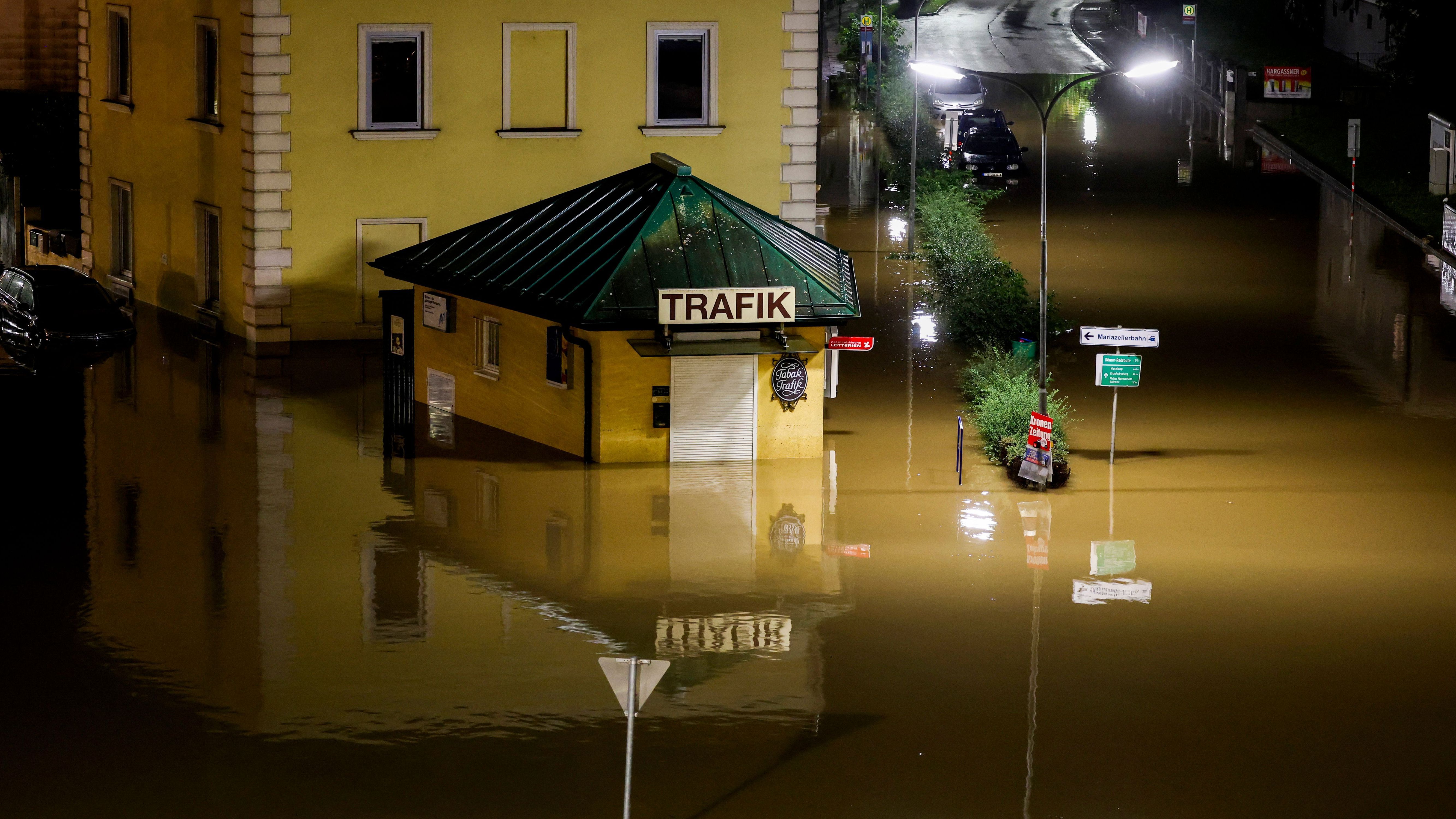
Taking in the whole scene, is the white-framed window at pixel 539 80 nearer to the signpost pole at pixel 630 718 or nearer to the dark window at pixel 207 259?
the dark window at pixel 207 259

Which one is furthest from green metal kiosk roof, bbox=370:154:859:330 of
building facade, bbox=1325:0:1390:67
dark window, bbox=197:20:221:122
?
building facade, bbox=1325:0:1390:67

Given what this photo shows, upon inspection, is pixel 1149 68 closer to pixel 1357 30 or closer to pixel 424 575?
pixel 424 575

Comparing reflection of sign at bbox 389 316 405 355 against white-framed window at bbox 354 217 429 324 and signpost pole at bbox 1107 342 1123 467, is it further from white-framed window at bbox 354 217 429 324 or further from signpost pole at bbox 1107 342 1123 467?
signpost pole at bbox 1107 342 1123 467

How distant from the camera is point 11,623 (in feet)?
67.6

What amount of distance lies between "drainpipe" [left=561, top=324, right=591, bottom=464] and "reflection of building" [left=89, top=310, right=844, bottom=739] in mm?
385

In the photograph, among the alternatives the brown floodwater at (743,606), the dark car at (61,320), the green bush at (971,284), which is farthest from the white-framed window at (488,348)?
the green bush at (971,284)

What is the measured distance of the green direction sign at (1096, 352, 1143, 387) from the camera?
92.3 feet

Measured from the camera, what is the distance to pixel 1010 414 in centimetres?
Result: 2908

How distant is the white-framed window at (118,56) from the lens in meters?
40.2

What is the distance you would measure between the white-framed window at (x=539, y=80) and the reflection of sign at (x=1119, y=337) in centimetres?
1292

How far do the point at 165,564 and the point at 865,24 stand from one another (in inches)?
2418

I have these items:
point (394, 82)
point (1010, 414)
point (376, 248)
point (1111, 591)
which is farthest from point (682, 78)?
point (1111, 591)

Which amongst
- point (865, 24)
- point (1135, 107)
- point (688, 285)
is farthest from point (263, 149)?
point (1135, 107)

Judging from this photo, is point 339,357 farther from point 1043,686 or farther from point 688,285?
point 1043,686
